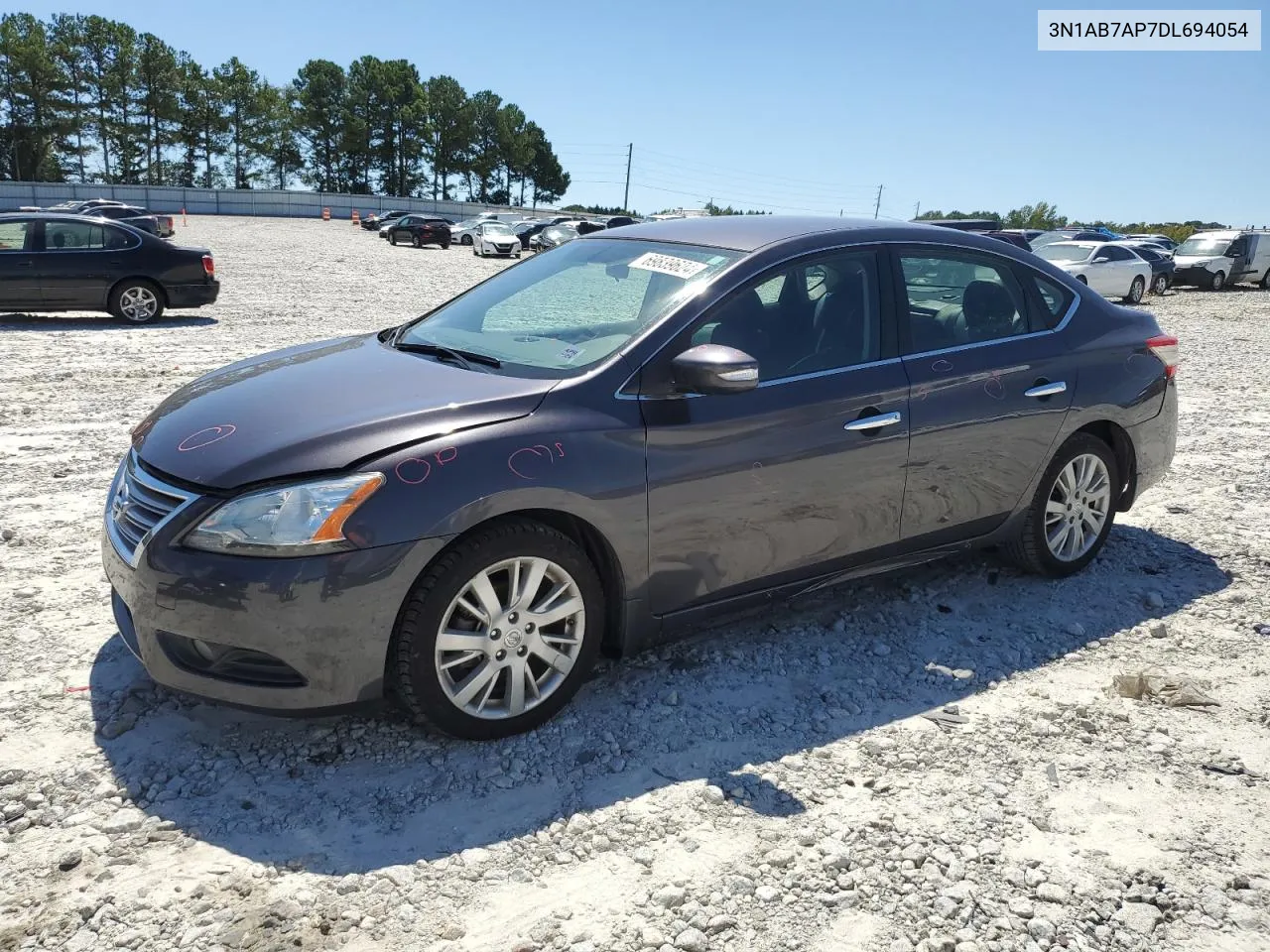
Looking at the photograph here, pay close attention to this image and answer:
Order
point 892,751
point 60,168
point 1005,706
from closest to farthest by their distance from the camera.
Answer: point 892,751 → point 1005,706 → point 60,168

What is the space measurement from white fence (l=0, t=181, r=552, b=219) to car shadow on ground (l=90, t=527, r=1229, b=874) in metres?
66.5

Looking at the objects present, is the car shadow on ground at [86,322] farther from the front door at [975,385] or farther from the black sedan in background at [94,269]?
the front door at [975,385]

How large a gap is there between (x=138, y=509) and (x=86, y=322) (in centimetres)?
1228

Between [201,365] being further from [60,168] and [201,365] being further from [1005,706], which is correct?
[60,168]

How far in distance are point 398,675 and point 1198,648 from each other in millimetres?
3451

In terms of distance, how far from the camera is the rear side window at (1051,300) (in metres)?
4.83

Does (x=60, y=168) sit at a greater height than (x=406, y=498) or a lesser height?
greater

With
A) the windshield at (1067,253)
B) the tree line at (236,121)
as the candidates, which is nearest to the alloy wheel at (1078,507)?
the windshield at (1067,253)

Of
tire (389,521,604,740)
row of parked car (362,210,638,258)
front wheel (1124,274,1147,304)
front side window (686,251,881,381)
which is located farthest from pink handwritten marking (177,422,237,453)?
row of parked car (362,210,638,258)

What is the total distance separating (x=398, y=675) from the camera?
3.22 m

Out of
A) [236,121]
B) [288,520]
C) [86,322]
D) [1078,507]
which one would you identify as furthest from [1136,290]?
[236,121]

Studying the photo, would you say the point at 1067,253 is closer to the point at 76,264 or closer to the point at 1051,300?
the point at 76,264

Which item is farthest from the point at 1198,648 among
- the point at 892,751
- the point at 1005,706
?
the point at 892,751

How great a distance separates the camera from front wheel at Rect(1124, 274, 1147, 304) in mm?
23691
